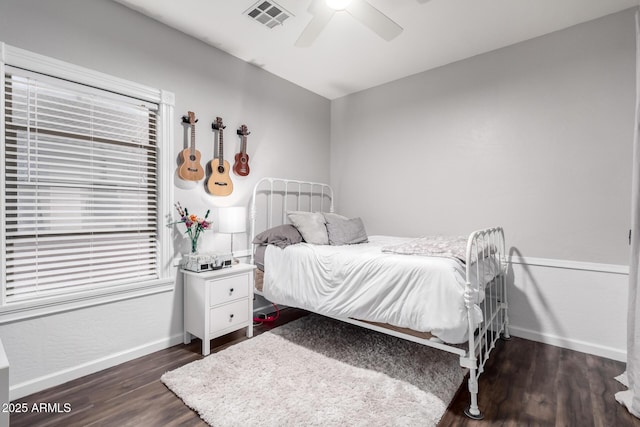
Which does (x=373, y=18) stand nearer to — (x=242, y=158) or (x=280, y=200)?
(x=242, y=158)

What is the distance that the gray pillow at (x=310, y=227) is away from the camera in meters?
2.96

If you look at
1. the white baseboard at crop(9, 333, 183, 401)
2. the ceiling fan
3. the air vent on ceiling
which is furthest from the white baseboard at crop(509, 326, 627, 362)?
the air vent on ceiling

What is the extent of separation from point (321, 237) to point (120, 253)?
1.63 meters

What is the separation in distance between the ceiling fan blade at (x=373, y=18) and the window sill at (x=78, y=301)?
7.87 ft

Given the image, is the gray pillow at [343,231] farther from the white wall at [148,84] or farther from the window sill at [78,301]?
the window sill at [78,301]

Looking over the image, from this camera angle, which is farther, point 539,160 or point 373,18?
point 539,160

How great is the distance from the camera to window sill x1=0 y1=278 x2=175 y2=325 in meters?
1.89

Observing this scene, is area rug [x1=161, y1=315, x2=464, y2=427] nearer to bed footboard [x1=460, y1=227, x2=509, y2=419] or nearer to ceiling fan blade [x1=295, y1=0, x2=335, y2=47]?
bed footboard [x1=460, y1=227, x2=509, y2=419]

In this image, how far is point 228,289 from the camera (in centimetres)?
260

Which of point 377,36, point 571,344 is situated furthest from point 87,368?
point 571,344

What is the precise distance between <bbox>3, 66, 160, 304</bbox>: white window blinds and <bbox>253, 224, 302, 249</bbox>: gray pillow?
0.91m

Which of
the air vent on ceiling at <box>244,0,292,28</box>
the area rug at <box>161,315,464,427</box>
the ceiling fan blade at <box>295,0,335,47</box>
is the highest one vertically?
the air vent on ceiling at <box>244,0,292,28</box>

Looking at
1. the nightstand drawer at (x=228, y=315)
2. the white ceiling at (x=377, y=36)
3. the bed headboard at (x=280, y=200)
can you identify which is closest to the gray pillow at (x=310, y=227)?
the bed headboard at (x=280, y=200)

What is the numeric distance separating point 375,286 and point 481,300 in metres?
0.66
